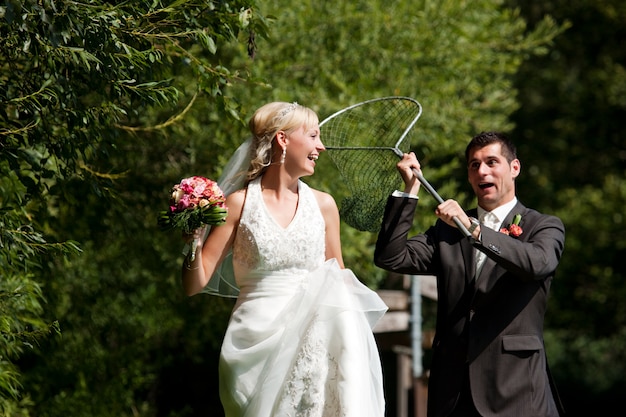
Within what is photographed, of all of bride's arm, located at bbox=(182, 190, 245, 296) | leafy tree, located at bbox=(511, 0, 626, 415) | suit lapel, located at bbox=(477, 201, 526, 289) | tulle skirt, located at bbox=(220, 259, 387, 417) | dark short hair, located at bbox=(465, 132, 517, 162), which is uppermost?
dark short hair, located at bbox=(465, 132, 517, 162)

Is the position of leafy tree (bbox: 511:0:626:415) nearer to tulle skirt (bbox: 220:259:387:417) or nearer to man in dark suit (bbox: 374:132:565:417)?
man in dark suit (bbox: 374:132:565:417)

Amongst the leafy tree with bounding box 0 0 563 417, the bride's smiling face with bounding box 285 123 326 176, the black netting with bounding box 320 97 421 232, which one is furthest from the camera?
the leafy tree with bounding box 0 0 563 417

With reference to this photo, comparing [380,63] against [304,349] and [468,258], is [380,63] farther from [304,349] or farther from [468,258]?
[304,349]

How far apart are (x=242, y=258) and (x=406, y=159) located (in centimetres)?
89

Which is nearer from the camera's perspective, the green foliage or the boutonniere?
the boutonniere

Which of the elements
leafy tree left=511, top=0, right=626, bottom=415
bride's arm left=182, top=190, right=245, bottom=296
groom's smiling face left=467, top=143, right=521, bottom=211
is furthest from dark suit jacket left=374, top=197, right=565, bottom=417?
leafy tree left=511, top=0, right=626, bottom=415

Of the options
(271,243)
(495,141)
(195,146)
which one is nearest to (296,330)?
(271,243)

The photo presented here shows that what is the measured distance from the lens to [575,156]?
64.6 feet

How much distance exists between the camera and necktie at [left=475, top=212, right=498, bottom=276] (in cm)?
458

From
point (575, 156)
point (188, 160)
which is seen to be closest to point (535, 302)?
point (188, 160)

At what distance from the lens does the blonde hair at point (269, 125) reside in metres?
→ 4.69

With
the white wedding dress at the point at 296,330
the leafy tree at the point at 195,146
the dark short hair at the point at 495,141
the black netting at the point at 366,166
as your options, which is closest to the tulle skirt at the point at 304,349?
the white wedding dress at the point at 296,330

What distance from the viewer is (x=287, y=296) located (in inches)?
180

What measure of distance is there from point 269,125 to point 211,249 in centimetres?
66
